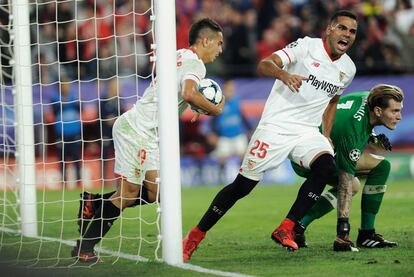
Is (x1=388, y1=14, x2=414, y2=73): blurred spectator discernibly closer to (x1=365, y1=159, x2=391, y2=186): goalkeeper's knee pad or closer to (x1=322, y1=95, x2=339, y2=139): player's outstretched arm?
(x1=365, y1=159, x2=391, y2=186): goalkeeper's knee pad

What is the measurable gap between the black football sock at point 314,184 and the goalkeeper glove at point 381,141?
45.1 inches

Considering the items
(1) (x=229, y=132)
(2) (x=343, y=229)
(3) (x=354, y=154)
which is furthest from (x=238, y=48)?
(2) (x=343, y=229)

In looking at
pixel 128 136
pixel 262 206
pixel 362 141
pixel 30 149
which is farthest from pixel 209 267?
pixel 262 206

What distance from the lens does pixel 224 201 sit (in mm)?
8242

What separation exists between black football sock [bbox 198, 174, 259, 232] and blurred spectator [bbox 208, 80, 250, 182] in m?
11.0

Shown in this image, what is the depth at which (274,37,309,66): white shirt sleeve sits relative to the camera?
826cm

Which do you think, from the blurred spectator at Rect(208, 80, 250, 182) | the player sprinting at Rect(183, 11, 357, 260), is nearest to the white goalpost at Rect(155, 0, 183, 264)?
the player sprinting at Rect(183, 11, 357, 260)

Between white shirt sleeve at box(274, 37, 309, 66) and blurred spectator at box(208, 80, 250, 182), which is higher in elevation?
white shirt sleeve at box(274, 37, 309, 66)

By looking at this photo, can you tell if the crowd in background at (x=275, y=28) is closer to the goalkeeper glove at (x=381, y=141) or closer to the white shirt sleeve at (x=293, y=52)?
the goalkeeper glove at (x=381, y=141)

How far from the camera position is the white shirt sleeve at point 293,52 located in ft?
27.1

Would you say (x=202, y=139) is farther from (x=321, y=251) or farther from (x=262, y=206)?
(x=321, y=251)

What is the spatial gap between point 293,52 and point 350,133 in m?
0.95

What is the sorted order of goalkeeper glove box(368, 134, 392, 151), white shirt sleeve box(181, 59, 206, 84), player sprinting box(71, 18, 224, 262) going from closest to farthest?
white shirt sleeve box(181, 59, 206, 84)
player sprinting box(71, 18, 224, 262)
goalkeeper glove box(368, 134, 392, 151)

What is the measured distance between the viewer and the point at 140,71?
18359 millimetres
